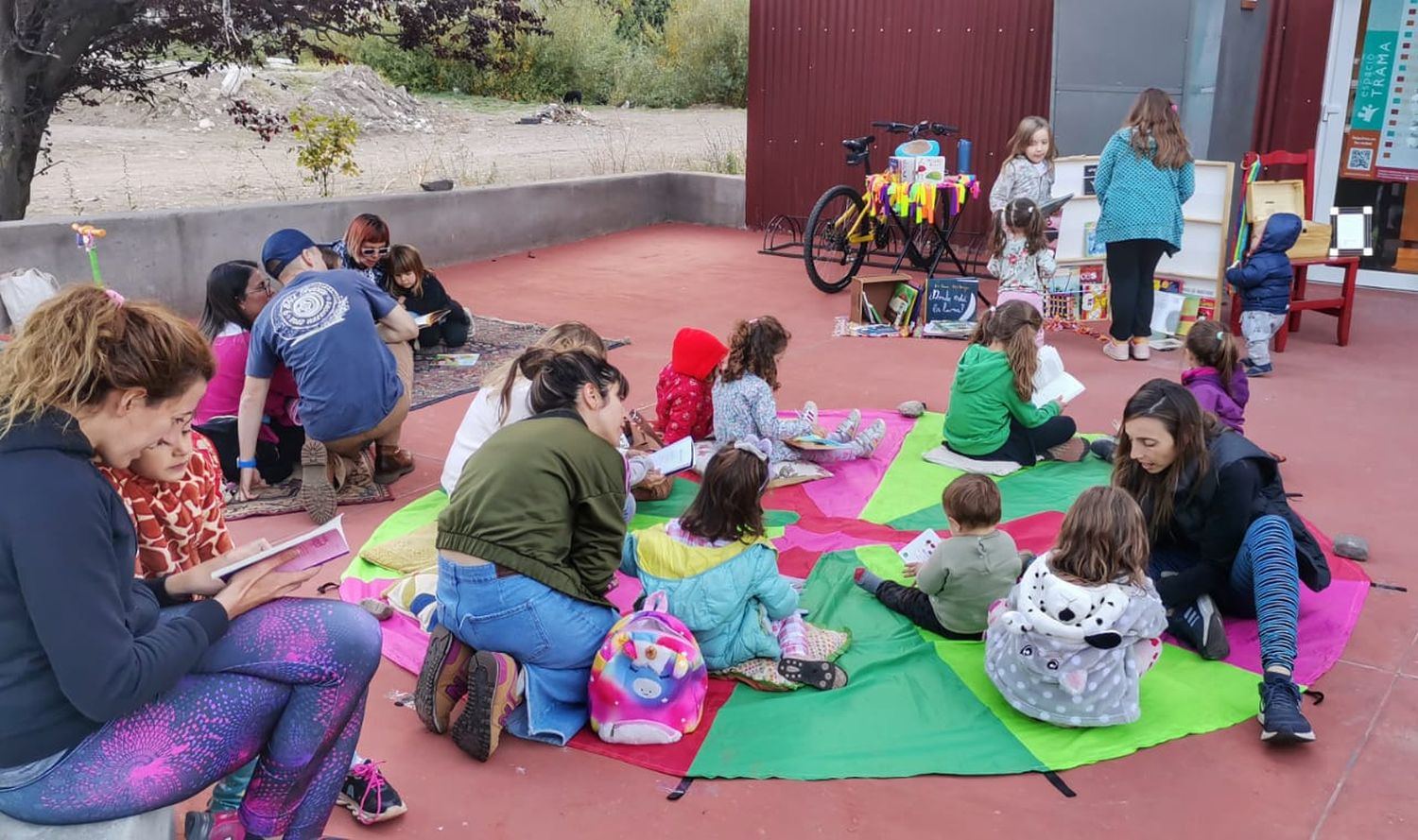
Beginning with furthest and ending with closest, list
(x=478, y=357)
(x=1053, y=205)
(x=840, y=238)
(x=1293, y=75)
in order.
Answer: (x=840, y=238), (x=1293, y=75), (x=1053, y=205), (x=478, y=357)

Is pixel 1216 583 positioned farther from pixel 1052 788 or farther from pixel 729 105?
pixel 729 105

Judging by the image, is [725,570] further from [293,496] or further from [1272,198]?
[1272,198]

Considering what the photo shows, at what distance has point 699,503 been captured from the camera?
3.66 m

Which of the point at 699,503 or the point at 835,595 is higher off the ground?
the point at 699,503

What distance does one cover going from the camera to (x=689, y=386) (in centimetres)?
569

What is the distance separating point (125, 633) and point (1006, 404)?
4311 millimetres

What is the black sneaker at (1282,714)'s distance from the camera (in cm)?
344

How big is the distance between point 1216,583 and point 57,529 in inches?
136

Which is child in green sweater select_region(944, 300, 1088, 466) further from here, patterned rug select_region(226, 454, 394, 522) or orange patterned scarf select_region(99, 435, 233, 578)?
orange patterned scarf select_region(99, 435, 233, 578)

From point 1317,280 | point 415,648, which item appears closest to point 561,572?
point 415,648

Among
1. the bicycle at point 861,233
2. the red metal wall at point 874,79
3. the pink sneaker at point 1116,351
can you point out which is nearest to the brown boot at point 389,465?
the pink sneaker at point 1116,351

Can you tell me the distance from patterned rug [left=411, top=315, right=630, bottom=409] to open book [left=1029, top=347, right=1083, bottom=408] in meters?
2.80

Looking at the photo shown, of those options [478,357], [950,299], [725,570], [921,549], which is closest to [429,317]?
[478,357]

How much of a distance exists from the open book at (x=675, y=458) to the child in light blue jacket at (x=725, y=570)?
868 mm
